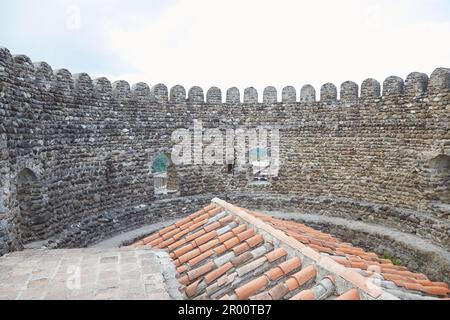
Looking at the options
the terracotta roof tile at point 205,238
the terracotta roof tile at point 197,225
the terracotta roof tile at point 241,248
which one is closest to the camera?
the terracotta roof tile at point 241,248

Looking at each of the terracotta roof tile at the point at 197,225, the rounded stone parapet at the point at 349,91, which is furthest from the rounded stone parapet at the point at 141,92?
the terracotta roof tile at the point at 197,225

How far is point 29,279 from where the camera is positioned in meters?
3.93

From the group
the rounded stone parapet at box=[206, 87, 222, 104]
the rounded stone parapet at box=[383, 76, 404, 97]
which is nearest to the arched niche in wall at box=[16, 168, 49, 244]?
the rounded stone parapet at box=[206, 87, 222, 104]

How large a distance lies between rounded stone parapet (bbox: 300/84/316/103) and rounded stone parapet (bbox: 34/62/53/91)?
26.6 feet

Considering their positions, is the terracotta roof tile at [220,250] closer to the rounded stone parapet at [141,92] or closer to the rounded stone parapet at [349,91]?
the rounded stone parapet at [141,92]

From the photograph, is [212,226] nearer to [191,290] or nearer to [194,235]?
[194,235]

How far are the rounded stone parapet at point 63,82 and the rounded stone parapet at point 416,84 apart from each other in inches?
363

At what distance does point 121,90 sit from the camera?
11.5 meters

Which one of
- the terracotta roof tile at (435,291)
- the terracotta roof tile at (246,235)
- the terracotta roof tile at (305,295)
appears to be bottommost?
the terracotta roof tile at (435,291)

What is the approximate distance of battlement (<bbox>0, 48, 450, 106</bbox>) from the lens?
7.73 metres

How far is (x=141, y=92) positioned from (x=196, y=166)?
10.7ft

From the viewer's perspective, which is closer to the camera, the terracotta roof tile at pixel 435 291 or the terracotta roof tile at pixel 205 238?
the terracotta roof tile at pixel 435 291

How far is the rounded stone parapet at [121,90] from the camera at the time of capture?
1133 cm

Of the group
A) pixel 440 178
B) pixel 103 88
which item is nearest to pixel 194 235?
pixel 103 88
